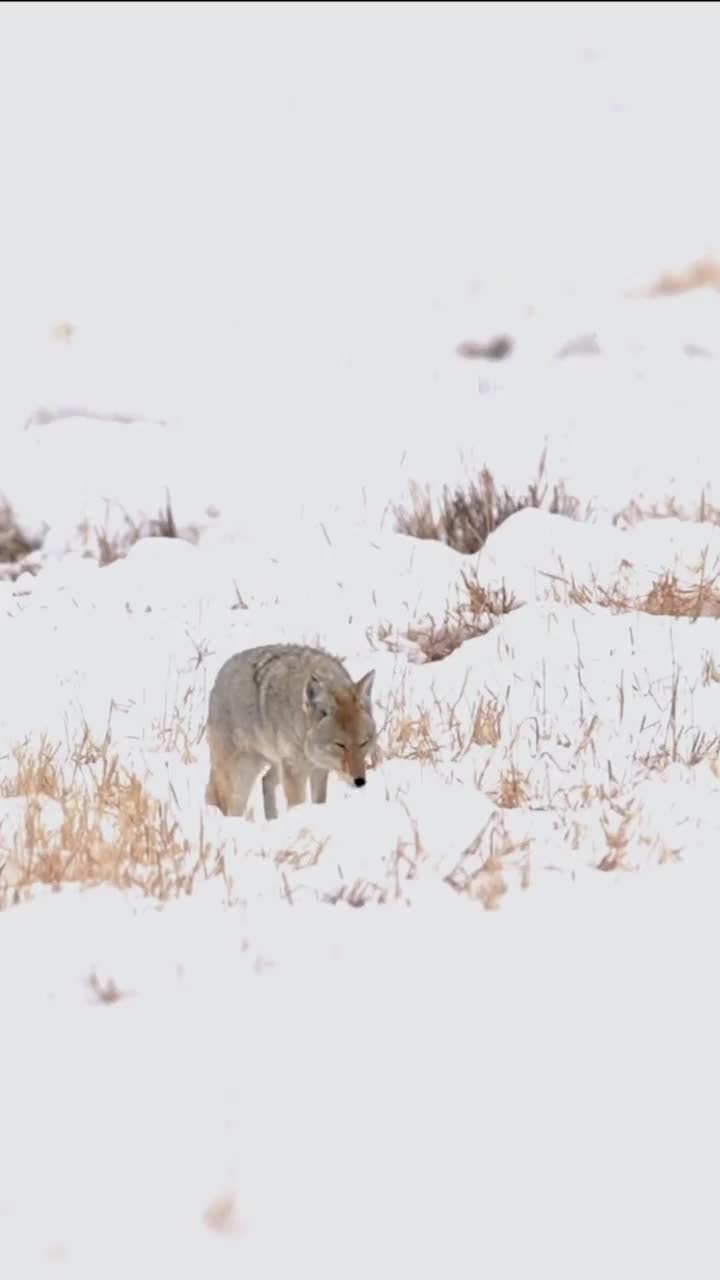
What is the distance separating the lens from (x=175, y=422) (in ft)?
47.1

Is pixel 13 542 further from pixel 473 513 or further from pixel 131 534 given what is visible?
pixel 473 513

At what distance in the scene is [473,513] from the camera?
1041 centimetres

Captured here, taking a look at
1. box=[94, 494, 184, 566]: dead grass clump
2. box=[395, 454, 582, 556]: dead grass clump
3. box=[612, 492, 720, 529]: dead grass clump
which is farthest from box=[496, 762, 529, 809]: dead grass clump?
box=[94, 494, 184, 566]: dead grass clump

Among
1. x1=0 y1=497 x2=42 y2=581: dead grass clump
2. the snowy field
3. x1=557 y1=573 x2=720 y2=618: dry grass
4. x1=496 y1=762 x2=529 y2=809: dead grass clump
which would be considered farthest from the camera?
x1=0 y1=497 x2=42 y2=581: dead grass clump

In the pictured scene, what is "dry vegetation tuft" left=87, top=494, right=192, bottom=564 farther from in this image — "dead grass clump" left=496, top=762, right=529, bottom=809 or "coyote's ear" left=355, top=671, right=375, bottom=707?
"dead grass clump" left=496, top=762, right=529, bottom=809

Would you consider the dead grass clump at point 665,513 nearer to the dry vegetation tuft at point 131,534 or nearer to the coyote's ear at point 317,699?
the dry vegetation tuft at point 131,534

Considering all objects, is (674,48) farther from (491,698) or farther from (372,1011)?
(372,1011)

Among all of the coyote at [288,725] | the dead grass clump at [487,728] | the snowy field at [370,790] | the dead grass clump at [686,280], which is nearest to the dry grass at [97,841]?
the snowy field at [370,790]

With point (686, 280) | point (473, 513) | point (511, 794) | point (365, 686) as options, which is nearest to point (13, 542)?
point (473, 513)

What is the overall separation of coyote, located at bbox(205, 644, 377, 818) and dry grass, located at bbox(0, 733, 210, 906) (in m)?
0.41

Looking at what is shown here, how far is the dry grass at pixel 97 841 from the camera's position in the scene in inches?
189

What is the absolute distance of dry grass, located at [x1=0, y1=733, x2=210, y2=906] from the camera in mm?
4805

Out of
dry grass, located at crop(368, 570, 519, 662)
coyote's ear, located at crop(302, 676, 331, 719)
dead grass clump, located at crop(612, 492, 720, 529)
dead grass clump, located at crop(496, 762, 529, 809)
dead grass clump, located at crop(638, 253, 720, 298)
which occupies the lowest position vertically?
dead grass clump, located at crop(496, 762, 529, 809)

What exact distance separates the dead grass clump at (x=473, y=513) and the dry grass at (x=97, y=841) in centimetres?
439
